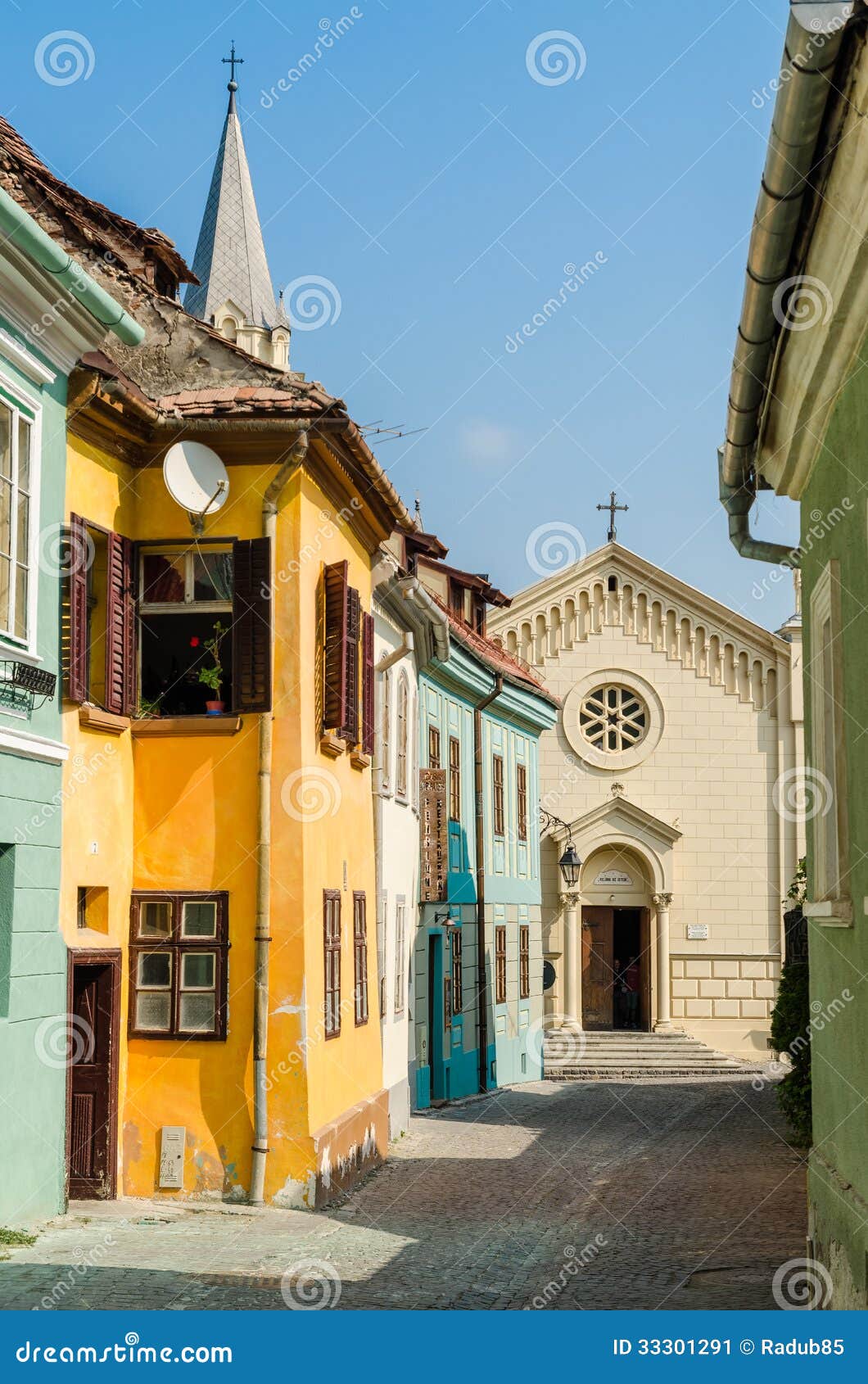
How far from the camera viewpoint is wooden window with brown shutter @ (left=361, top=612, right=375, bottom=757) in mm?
17422

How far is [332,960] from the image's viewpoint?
15.3m

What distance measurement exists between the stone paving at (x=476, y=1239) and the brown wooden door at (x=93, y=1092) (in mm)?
320

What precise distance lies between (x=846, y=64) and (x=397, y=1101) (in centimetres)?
1678

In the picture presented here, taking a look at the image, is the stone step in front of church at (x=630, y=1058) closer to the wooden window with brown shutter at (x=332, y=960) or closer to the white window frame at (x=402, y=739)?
the white window frame at (x=402, y=739)

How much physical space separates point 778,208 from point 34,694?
672 cm

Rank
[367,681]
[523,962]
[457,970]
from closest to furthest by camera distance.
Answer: [367,681]
[457,970]
[523,962]

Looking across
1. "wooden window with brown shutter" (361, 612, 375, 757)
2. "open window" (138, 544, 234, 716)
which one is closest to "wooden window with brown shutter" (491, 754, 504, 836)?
"wooden window with brown shutter" (361, 612, 375, 757)

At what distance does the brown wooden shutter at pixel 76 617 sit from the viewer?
12344 millimetres

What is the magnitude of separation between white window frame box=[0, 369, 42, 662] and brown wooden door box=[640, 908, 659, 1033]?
26.2m

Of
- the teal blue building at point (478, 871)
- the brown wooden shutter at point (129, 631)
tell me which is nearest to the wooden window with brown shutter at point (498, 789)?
the teal blue building at point (478, 871)

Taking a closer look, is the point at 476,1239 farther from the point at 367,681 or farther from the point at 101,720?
the point at 367,681

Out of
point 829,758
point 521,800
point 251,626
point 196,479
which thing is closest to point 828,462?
point 829,758

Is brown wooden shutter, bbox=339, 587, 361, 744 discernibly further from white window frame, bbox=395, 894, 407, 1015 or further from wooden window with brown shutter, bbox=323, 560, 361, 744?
white window frame, bbox=395, 894, 407, 1015

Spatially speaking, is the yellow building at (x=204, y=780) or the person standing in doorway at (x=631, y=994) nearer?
the yellow building at (x=204, y=780)
